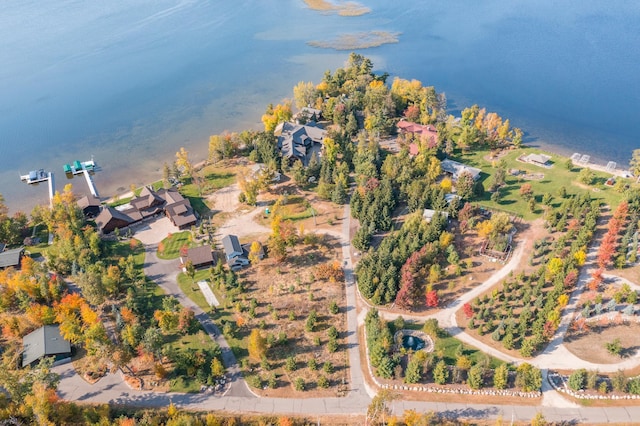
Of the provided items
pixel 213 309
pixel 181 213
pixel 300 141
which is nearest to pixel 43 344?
pixel 213 309

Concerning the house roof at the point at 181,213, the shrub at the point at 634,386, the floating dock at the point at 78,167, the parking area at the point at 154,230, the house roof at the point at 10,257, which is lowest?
the shrub at the point at 634,386

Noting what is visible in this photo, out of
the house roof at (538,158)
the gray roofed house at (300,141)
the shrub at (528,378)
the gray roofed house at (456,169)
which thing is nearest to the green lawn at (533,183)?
the house roof at (538,158)

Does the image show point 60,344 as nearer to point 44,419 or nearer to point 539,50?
point 44,419

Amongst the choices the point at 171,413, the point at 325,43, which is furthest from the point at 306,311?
the point at 325,43

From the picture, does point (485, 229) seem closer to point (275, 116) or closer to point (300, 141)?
point (300, 141)

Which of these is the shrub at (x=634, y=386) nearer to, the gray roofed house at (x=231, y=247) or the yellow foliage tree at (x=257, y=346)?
the yellow foliage tree at (x=257, y=346)

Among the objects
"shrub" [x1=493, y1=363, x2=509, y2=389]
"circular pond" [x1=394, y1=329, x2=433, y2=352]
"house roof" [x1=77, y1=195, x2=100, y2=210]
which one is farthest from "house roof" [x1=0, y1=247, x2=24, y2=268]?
"shrub" [x1=493, y1=363, x2=509, y2=389]

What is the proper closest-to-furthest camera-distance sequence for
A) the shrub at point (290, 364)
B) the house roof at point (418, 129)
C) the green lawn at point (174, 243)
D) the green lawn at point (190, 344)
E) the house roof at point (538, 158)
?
the green lawn at point (190, 344), the shrub at point (290, 364), the green lawn at point (174, 243), the house roof at point (538, 158), the house roof at point (418, 129)
